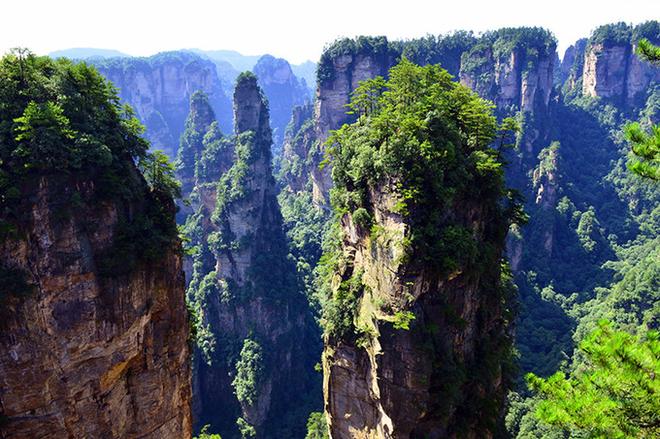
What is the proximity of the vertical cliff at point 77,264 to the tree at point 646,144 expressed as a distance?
16.1 m

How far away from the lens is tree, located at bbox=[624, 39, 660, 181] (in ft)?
29.5

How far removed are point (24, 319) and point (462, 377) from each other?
1605cm

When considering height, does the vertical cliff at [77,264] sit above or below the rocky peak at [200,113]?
below

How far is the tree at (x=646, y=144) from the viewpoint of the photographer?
899 centimetres

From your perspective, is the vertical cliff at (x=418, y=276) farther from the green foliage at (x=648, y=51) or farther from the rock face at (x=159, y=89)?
the rock face at (x=159, y=89)

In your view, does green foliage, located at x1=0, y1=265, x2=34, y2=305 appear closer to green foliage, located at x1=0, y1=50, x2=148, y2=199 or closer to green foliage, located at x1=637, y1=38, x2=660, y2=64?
green foliage, located at x1=0, y1=50, x2=148, y2=199

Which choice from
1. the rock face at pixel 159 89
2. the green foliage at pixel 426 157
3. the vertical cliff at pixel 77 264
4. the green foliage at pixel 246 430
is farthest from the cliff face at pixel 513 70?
the rock face at pixel 159 89

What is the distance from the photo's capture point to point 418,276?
61.3 ft

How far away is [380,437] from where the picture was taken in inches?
805

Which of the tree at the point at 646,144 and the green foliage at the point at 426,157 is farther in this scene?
the green foliage at the point at 426,157

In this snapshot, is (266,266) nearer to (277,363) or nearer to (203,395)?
(277,363)

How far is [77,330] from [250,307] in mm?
38053

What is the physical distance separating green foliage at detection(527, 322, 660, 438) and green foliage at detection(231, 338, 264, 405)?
42869mm

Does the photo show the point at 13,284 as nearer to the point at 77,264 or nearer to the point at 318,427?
the point at 77,264
